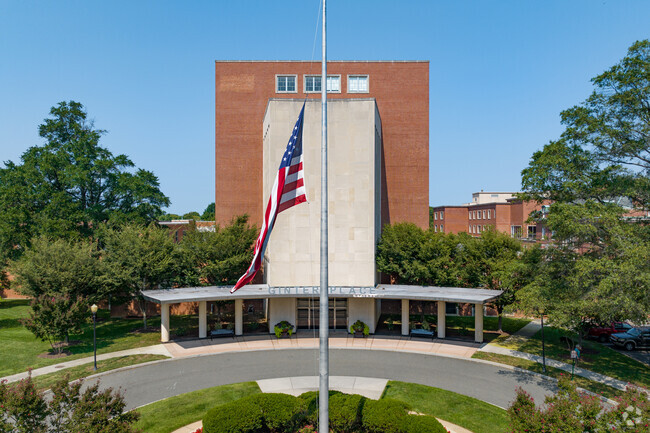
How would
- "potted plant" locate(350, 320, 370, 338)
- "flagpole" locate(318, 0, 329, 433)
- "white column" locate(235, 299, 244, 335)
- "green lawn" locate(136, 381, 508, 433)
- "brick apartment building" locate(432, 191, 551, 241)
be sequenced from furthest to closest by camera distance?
"brick apartment building" locate(432, 191, 551, 241)
"white column" locate(235, 299, 244, 335)
"potted plant" locate(350, 320, 370, 338)
"green lawn" locate(136, 381, 508, 433)
"flagpole" locate(318, 0, 329, 433)

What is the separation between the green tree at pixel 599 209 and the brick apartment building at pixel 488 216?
106 ft

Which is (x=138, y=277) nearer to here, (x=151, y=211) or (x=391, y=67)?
(x=151, y=211)

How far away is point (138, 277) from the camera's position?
94.7 feet

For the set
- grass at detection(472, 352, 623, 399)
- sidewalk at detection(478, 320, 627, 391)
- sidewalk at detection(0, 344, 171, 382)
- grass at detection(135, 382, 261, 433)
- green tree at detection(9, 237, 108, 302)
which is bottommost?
sidewalk at detection(478, 320, 627, 391)

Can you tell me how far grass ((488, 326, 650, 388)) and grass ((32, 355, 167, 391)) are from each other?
23.0 metres

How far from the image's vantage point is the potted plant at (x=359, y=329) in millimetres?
28109

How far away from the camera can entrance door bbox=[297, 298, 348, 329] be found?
2964 cm

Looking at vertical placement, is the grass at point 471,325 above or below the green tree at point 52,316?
below

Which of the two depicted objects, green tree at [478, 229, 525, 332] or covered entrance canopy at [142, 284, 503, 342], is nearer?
covered entrance canopy at [142, 284, 503, 342]

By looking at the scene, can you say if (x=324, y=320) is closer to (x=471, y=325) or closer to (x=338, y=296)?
(x=338, y=296)

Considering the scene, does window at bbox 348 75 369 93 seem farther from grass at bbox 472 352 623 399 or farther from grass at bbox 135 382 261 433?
grass at bbox 135 382 261 433

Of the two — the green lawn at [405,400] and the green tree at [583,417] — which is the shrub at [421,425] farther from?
the green lawn at [405,400]

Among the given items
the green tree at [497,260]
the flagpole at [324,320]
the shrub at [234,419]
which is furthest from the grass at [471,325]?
the flagpole at [324,320]

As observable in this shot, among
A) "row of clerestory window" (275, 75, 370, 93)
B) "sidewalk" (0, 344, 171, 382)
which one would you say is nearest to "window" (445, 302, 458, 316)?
"row of clerestory window" (275, 75, 370, 93)
